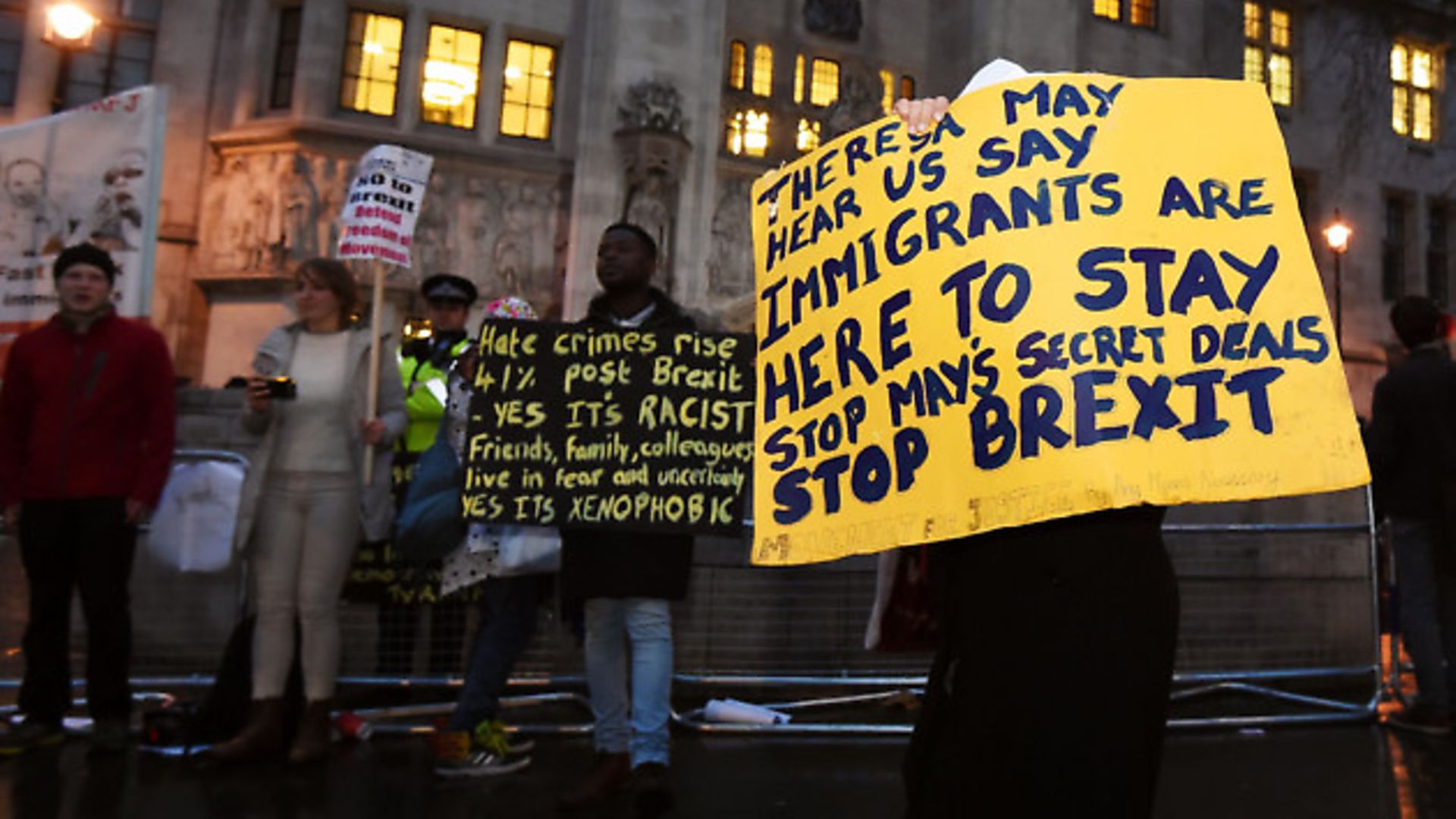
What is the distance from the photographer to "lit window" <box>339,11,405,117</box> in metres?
16.3

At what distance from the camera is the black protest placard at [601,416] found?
4.05 m

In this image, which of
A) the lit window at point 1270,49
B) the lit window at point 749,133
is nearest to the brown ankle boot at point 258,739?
the lit window at point 749,133

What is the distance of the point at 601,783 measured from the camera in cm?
368

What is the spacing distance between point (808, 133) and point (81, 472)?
1590cm

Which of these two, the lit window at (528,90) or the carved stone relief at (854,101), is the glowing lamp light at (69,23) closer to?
the lit window at (528,90)

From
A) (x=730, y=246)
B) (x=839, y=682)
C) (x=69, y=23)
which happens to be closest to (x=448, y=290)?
(x=839, y=682)

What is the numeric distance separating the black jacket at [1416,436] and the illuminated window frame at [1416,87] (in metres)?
22.3

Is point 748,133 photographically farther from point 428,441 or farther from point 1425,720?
point 1425,720

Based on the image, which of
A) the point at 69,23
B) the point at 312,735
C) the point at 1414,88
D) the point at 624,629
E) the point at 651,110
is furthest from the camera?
the point at 1414,88

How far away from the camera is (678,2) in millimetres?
17016

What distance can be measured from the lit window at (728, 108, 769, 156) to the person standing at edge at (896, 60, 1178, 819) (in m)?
17.0

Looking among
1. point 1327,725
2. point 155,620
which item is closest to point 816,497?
point 1327,725

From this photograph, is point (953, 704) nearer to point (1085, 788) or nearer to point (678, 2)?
point (1085, 788)

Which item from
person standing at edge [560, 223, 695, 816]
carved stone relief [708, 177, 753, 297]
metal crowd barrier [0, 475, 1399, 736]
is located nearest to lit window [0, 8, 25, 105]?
carved stone relief [708, 177, 753, 297]
